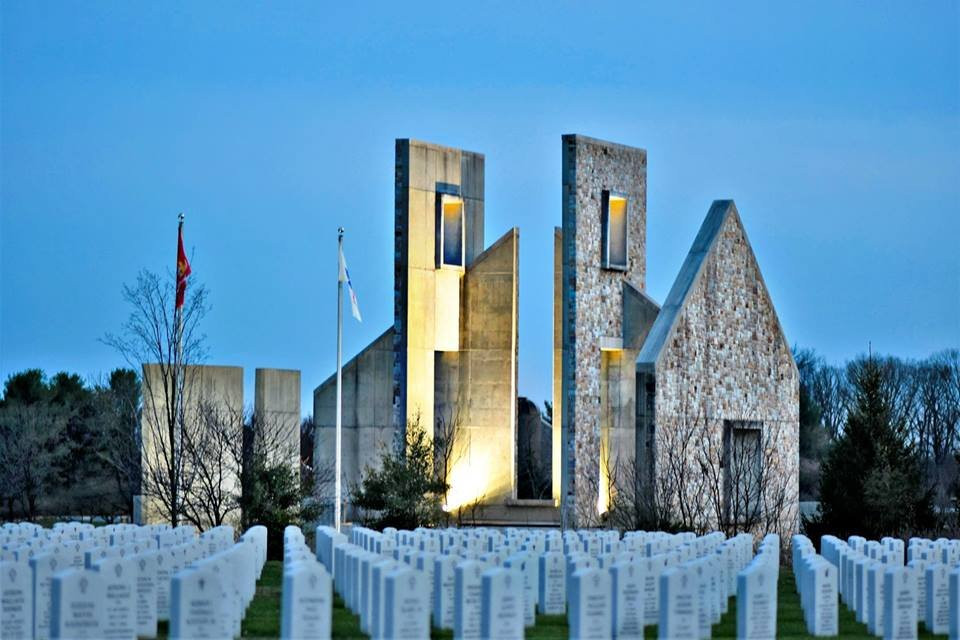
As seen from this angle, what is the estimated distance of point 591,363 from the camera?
4150cm

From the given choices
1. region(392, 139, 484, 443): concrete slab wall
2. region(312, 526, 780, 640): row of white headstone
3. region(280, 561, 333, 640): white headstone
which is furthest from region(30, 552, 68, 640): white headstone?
region(392, 139, 484, 443): concrete slab wall

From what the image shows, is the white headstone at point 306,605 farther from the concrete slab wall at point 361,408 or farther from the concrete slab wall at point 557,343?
the concrete slab wall at point 361,408

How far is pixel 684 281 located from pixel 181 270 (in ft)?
36.3

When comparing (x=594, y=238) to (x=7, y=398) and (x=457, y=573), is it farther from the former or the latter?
(x=7, y=398)

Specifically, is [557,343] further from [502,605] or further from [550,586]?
[502,605]

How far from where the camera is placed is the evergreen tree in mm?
35719

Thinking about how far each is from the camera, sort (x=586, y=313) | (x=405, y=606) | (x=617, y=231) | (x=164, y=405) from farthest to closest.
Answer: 1. (x=617, y=231)
2. (x=586, y=313)
3. (x=164, y=405)
4. (x=405, y=606)

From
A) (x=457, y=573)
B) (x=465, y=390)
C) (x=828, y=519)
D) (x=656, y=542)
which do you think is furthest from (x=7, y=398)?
(x=457, y=573)

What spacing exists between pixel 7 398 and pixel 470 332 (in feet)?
88.4

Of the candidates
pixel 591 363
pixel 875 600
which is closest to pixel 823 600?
pixel 875 600

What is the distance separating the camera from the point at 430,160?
44.4 meters

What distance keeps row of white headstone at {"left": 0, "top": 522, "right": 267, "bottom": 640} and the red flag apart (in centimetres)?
1556

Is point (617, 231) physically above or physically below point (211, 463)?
above

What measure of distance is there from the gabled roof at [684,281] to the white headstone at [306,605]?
22951mm
